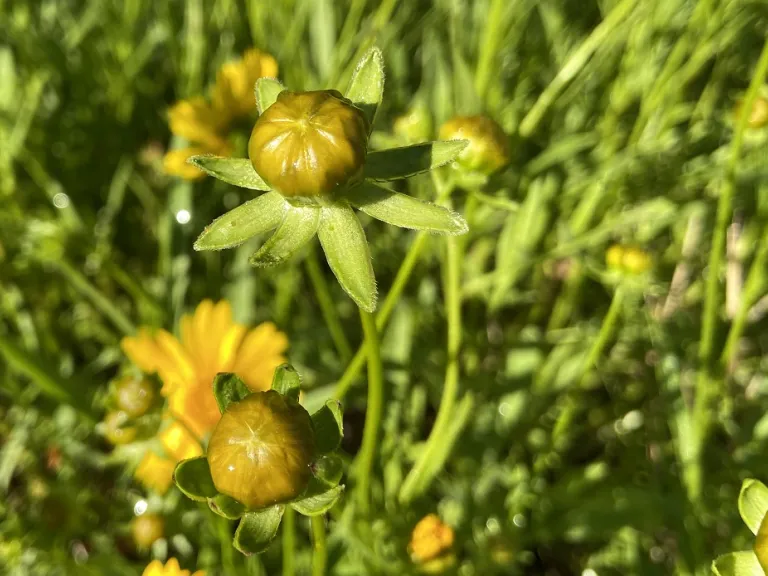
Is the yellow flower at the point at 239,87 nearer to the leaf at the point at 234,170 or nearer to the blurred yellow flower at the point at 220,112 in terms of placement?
the blurred yellow flower at the point at 220,112

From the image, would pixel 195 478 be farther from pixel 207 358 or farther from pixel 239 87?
pixel 239 87

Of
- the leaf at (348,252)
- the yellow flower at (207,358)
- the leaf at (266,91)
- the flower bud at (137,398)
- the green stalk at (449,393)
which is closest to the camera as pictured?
the leaf at (348,252)

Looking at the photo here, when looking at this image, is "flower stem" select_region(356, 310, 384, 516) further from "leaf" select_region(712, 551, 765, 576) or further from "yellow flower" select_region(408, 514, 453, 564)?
"leaf" select_region(712, 551, 765, 576)

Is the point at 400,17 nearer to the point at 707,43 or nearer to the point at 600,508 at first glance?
the point at 707,43

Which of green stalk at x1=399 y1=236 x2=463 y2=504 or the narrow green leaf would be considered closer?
the narrow green leaf

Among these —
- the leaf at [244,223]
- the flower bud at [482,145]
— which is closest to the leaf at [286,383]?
the leaf at [244,223]

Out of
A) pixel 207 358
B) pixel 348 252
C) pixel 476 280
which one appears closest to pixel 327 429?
pixel 348 252

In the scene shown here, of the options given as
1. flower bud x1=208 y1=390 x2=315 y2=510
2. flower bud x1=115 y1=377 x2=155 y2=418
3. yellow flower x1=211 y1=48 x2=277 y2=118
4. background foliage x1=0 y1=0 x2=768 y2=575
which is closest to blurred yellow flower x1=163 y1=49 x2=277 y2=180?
yellow flower x1=211 y1=48 x2=277 y2=118
